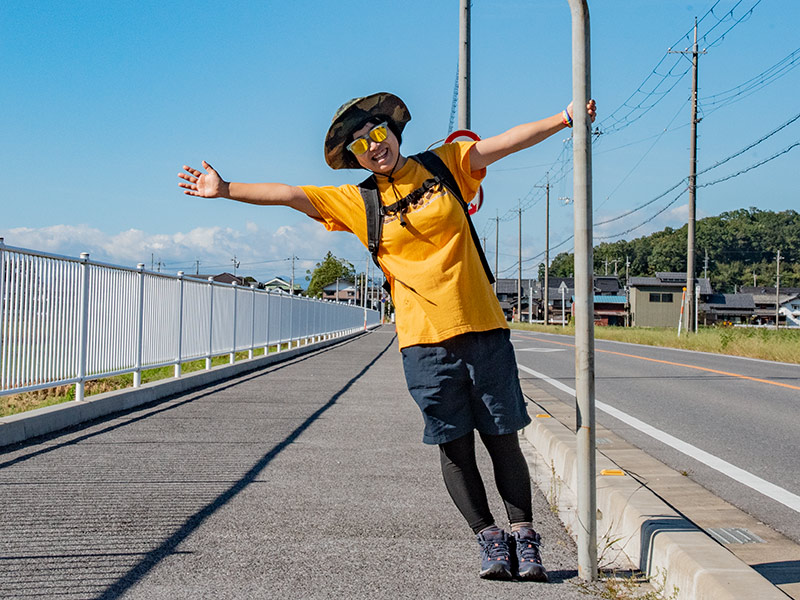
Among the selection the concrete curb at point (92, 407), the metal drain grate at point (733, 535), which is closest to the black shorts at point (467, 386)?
the metal drain grate at point (733, 535)

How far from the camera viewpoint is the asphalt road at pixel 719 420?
208 inches

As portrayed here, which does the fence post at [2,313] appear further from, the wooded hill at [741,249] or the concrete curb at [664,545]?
the wooded hill at [741,249]

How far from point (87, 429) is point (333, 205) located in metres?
4.77

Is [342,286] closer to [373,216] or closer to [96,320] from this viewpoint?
[96,320]

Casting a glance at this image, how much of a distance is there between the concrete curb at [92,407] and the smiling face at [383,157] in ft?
13.9

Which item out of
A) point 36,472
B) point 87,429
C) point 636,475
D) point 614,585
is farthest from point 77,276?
point 614,585

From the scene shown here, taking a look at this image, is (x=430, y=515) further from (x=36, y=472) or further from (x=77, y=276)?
(x=77, y=276)

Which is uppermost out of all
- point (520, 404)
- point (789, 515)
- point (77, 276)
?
point (77, 276)

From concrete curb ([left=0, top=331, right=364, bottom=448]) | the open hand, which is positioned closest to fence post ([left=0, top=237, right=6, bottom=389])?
concrete curb ([left=0, top=331, right=364, bottom=448])

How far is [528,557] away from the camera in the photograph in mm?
3279

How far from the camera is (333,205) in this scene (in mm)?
3479

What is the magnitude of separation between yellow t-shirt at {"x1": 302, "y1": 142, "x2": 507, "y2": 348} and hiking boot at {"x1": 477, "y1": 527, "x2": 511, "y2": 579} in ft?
2.72

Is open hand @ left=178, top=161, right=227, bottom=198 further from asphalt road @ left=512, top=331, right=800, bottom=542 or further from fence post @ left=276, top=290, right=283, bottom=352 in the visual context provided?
fence post @ left=276, top=290, right=283, bottom=352

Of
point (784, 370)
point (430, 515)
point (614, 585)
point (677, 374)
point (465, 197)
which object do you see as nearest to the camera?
point (614, 585)
